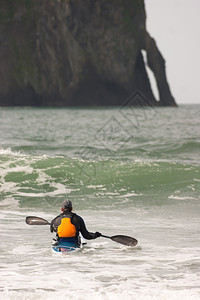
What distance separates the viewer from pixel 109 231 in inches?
468

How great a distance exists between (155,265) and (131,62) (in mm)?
121992

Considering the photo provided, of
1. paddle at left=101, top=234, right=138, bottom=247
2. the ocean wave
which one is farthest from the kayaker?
the ocean wave

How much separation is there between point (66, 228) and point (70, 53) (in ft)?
367

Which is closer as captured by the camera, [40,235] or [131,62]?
[40,235]

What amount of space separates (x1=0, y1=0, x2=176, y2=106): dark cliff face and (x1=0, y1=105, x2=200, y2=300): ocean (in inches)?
3597

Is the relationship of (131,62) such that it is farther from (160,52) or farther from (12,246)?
(12,246)

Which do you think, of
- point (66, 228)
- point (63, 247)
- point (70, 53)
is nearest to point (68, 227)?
point (66, 228)

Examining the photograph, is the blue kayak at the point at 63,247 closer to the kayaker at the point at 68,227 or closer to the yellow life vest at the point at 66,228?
the kayaker at the point at 68,227

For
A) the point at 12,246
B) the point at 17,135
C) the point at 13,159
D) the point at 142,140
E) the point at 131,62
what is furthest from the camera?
the point at 131,62

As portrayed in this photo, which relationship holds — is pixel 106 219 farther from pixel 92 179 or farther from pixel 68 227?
pixel 92 179

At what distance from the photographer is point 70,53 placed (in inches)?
4697

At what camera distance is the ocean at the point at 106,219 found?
27.1 feet

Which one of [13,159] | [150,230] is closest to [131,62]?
[13,159]

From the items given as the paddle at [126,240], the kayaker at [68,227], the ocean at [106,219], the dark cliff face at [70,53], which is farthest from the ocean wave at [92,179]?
the dark cliff face at [70,53]
